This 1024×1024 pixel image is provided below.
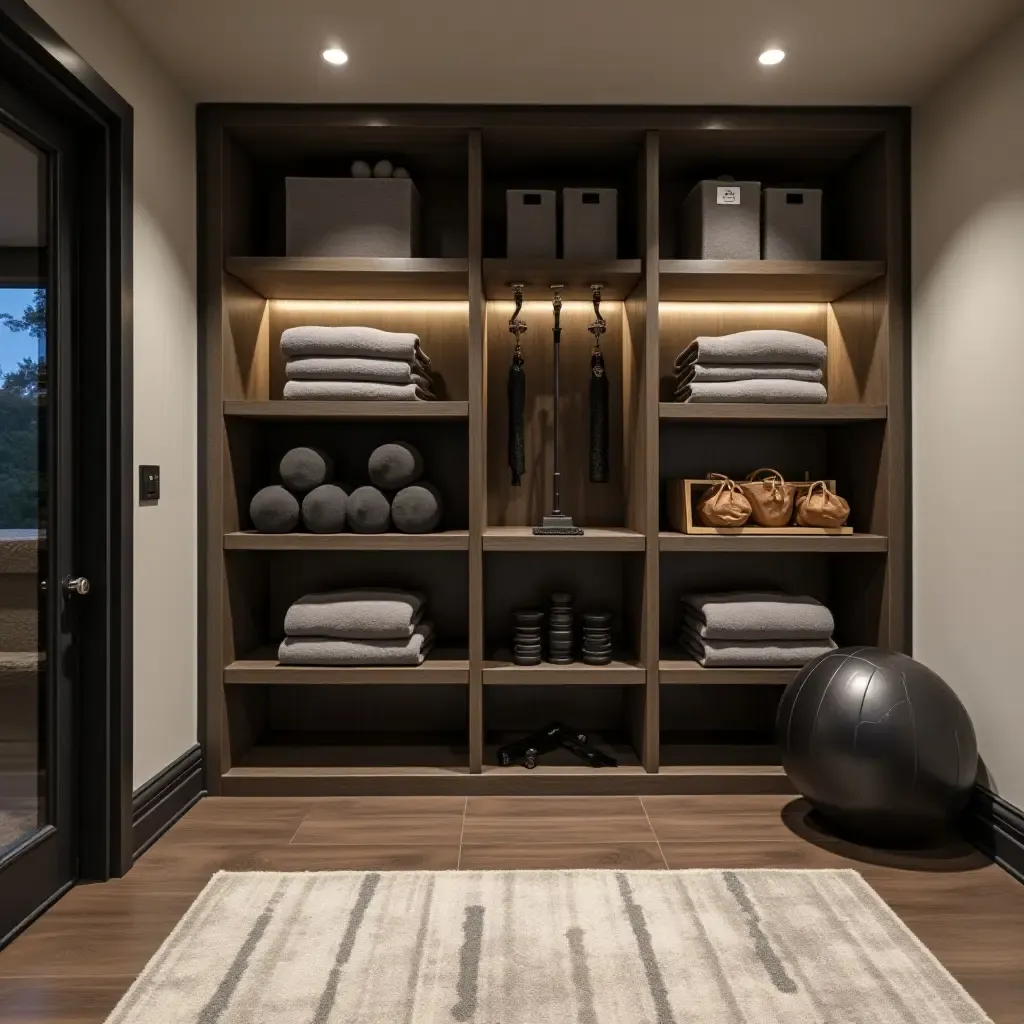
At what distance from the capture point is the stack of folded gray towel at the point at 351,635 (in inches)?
124

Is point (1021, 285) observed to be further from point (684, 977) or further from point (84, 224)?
point (84, 224)

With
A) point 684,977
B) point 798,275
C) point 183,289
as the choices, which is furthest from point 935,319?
point 183,289

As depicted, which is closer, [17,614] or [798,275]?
[17,614]

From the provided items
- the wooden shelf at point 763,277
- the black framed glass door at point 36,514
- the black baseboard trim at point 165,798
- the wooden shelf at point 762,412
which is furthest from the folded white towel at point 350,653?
the wooden shelf at point 763,277

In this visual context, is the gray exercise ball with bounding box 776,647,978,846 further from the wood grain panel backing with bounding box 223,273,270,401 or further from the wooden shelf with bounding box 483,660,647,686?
the wood grain panel backing with bounding box 223,273,270,401

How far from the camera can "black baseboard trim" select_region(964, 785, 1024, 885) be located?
8.17 feet

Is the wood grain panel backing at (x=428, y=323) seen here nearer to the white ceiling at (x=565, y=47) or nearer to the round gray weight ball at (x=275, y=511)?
the round gray weight ball at (x=275, y=511)

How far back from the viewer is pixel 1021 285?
8.19ft

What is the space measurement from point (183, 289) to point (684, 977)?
2525 millimetres

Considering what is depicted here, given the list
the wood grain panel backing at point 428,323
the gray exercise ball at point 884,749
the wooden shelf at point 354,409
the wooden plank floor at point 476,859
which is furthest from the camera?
the wood grain panel backing at point 428,323

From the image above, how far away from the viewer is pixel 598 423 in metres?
3.37

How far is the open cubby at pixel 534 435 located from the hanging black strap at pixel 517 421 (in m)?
0.19

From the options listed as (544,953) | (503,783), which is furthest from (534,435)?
(544,953)

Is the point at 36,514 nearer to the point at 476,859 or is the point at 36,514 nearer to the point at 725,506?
the point at 476,859
